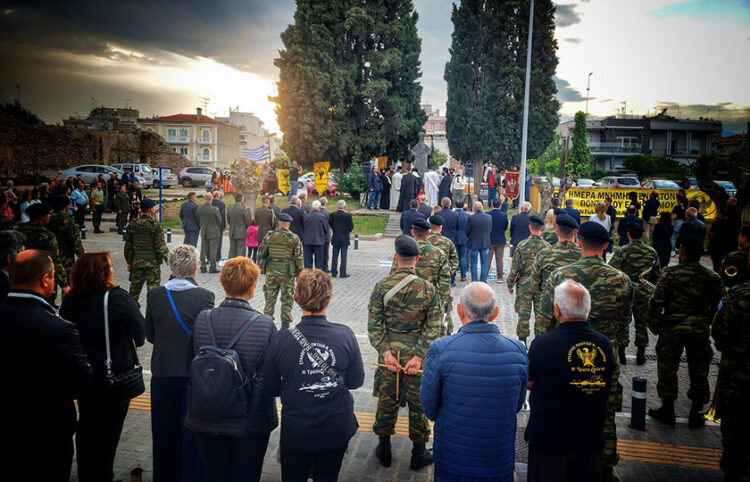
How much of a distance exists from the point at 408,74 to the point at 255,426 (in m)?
28.3

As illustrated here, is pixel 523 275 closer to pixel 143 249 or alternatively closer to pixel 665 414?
pixel 665 414

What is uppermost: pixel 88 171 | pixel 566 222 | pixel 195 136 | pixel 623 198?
pixel 195 136

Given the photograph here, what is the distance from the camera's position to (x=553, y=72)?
30.8 meters

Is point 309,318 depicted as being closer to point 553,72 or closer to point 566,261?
point 566,261

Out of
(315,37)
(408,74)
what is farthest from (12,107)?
A: (408,74)

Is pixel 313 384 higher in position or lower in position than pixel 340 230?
lower

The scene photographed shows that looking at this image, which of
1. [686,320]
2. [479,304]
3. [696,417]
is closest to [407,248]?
[479,304]

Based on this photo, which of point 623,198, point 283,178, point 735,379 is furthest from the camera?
point 283,178

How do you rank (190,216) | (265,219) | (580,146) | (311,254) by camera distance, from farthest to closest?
(580,146) → (190,216) → (265,219) → (311,254)

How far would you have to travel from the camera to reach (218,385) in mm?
3070

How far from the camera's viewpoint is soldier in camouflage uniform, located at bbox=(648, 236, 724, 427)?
5.34 m

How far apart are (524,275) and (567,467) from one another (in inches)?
192

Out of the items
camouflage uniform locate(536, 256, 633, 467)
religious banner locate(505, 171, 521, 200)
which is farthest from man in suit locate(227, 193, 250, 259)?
religious banner locate(505, 171, 521, 200)

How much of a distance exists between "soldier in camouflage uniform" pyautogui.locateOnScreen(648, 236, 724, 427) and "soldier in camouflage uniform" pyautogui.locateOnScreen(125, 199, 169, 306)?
7610mm
